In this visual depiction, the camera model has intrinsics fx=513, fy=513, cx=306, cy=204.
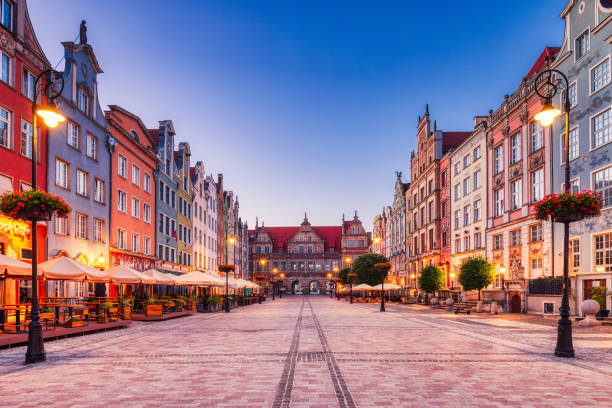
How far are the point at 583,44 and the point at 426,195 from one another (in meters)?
32.8

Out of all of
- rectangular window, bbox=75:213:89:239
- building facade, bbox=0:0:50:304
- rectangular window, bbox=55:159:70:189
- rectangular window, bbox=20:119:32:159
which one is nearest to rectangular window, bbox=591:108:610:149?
building facade, bbox=0:0:50:304

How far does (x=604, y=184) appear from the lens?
25.0 meters

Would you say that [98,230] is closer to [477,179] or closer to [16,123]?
[16,123]

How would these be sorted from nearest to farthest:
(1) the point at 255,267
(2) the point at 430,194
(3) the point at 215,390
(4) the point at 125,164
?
(3) the point at 215,390, (4) the point at 125,164, (2) the point at 430,194, (1) the point at 255,267

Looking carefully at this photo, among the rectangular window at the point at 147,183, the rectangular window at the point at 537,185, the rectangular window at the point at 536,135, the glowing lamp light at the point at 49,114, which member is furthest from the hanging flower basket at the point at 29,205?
the rectangular window at the point at 536,135

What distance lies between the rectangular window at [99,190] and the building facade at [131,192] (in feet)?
3.35

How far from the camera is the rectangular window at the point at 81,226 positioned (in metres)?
28.8

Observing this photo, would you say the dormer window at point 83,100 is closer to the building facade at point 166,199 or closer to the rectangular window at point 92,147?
the rectangular window at point 92,147

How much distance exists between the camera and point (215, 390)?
853cm

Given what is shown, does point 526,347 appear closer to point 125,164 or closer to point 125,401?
point 125,401

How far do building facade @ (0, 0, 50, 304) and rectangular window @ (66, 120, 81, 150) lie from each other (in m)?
3.56

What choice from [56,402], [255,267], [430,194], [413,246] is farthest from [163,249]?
[255,267]

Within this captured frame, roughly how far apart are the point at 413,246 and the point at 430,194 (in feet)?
36.3

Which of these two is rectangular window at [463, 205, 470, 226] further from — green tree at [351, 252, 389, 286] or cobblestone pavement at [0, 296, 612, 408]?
cobblestone pavement at [0, 296, 612, 408]
